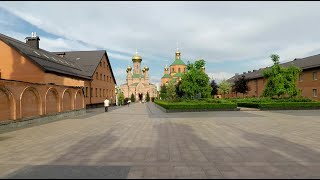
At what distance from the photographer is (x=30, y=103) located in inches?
674

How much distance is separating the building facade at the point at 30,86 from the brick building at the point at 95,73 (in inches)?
281

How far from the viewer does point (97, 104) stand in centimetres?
4066

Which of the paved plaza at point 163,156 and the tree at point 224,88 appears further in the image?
the tree at point 224,88

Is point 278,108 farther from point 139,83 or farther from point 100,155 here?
point 139,83

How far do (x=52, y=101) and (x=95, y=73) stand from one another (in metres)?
20.3

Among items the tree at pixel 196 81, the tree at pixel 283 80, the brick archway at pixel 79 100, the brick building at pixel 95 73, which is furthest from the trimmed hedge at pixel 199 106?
the brick building at pixel 95 73

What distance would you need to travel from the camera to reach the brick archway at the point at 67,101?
73.2 feet

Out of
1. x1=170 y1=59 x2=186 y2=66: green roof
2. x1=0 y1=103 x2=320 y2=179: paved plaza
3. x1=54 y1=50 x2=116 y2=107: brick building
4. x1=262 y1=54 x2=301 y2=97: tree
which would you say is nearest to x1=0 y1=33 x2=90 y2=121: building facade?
x1=0 y1=103 x2=320 y2=179: paved plaza

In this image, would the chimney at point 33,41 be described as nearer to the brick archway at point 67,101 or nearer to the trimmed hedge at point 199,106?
the brick archway at point 67,101

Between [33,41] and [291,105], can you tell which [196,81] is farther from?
[33,41]

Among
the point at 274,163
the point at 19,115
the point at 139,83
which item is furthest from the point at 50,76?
the point at 139,83

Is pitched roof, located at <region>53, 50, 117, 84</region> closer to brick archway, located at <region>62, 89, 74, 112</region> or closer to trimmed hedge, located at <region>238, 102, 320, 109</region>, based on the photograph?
brick archway, located at <region>62, 89, 74, 112</region>

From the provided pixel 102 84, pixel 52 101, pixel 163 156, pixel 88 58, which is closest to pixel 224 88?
pixel 102 84

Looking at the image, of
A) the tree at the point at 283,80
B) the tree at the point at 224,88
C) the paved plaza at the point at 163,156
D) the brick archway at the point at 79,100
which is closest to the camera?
the paved plaza at the point at 163,156
